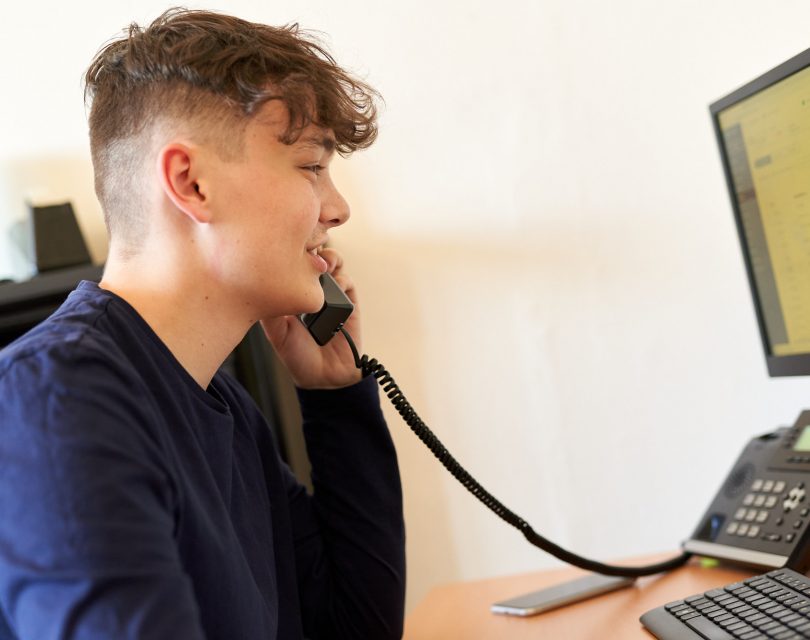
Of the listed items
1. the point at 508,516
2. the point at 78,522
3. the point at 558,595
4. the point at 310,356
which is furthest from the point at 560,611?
the point at 78,522

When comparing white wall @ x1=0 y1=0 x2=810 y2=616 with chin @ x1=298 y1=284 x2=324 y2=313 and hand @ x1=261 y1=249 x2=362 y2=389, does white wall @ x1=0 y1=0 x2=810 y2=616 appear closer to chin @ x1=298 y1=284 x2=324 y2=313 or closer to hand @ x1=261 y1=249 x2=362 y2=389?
hand @ x1=261 y1=249 x2=362 y2=389

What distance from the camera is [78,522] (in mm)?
693

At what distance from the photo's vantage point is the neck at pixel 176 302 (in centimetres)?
99

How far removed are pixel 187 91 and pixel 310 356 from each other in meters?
0.45

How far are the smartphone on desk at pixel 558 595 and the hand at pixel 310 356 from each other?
0.37 meters

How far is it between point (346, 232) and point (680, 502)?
2.61 ft

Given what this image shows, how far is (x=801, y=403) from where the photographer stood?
167cm

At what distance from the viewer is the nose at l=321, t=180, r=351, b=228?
1.11 meters

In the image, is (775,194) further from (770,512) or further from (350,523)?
(350,523)

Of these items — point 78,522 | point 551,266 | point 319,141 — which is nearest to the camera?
point 78,522

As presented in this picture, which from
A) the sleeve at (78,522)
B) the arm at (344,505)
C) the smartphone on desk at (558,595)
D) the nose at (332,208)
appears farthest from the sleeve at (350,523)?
the sleeve at (78,522)

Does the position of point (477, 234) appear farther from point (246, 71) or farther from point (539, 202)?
point (246, 71)

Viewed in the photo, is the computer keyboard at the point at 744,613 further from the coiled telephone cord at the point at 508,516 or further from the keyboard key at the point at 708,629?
the coiled telephone cord at the point at 508,516

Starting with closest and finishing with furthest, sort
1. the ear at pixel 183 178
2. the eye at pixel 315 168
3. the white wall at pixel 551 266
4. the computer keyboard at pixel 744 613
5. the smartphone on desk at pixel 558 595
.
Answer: the computer keyboard at pixel 744 613
the ear at pixel 183 178
the eye at pixel 315 168
the smartphone on desk at pixel 558 595
the white wall at pixel 551 266
